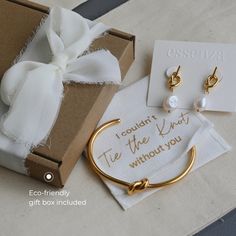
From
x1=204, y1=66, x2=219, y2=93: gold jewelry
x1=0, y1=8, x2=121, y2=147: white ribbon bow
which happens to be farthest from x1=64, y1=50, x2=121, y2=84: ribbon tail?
x1=204, y1=66, x2=219, y2=93: gold jewelry

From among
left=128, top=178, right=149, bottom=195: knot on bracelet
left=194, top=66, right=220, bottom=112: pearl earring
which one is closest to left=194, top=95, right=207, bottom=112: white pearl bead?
left=194, top=66, right=220, bottom=112: pearl earring

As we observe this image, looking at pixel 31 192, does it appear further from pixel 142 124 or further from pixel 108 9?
pixel 108 9

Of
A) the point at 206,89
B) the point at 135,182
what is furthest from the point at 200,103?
the point at 135,182

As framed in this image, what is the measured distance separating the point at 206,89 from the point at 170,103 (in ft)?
0.16

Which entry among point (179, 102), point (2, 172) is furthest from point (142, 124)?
point (2, 172)

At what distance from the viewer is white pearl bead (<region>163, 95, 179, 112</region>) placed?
1.90ft

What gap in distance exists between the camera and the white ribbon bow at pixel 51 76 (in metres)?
0.51

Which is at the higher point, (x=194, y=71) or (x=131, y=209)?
(x=194, y=71)

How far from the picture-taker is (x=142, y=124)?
581 millimetres

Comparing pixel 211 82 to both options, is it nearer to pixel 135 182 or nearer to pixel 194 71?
pixel 194 71

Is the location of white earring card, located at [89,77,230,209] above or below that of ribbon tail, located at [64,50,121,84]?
below

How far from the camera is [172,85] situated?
23.3 inches

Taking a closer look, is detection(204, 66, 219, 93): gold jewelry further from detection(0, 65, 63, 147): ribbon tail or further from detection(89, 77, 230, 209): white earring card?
detection(0, 65, 63, 147): ribbon tail

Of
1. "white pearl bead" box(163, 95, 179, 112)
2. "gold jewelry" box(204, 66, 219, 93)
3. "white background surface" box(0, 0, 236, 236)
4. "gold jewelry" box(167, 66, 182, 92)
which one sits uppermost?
"gold jewelry" box(204, 66, 219, 93)
